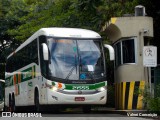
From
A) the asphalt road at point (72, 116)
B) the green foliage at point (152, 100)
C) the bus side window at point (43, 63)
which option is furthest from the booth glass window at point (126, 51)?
the bus side window at point (43, 63)

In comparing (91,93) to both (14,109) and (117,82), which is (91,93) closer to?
(117,82)

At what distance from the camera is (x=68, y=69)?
59.9 feet

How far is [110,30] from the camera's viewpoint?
22078 millimetres

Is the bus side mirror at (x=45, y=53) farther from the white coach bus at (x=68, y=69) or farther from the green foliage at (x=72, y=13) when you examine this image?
the green foliage at (x=72, y=13)

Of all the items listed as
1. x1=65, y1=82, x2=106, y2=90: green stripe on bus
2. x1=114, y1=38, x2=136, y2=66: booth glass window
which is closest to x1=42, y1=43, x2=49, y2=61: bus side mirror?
x1=65, y1=82, x2=106, y2=90: green stripe on bus

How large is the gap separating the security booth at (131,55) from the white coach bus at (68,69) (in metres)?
1.86

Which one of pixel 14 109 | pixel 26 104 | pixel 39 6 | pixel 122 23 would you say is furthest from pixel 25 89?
pixel 39 6

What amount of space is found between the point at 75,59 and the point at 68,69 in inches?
21.5

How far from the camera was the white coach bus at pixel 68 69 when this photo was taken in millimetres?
18062

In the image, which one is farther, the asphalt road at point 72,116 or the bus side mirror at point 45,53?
the bus side mirror at point 45,53

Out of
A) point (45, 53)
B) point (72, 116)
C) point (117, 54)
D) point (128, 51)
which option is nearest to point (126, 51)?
point (128, 51)

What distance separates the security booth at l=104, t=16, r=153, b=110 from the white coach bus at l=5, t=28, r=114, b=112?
6.11ft

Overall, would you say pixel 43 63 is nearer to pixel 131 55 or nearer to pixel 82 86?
pixel 82 86

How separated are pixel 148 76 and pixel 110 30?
124 inches
